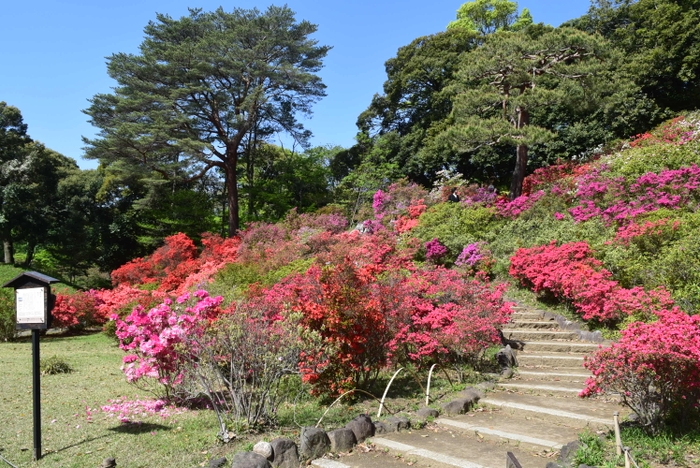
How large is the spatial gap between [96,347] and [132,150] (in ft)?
38.1

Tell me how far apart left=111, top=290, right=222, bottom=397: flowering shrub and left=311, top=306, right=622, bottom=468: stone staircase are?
2496 mm

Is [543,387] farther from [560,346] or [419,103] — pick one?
[419,103]

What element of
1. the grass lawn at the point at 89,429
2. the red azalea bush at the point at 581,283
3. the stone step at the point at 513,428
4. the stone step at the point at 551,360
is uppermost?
the red azalea bush at the point at 581,283

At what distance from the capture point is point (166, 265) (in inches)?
725

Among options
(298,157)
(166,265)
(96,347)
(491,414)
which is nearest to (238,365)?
(491,414)

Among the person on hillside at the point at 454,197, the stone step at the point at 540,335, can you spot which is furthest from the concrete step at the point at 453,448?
the person on hillside at the point at 454,197

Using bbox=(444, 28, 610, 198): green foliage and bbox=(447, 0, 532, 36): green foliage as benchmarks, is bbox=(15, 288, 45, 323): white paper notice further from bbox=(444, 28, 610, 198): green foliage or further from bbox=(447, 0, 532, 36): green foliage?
bbox=(447, 0, 532, 36): green foliage

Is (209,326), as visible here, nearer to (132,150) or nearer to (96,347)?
(96,347)

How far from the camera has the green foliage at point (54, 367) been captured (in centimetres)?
845

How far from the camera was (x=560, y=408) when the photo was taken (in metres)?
5.37

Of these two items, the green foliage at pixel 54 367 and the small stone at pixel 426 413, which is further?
the green foliage at pixel 54 367

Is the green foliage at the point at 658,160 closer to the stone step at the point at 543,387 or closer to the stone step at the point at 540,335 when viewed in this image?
the stone step at the point at 540,335

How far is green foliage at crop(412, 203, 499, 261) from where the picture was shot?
13.2 m

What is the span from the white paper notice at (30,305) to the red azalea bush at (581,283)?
7221 millimetres
